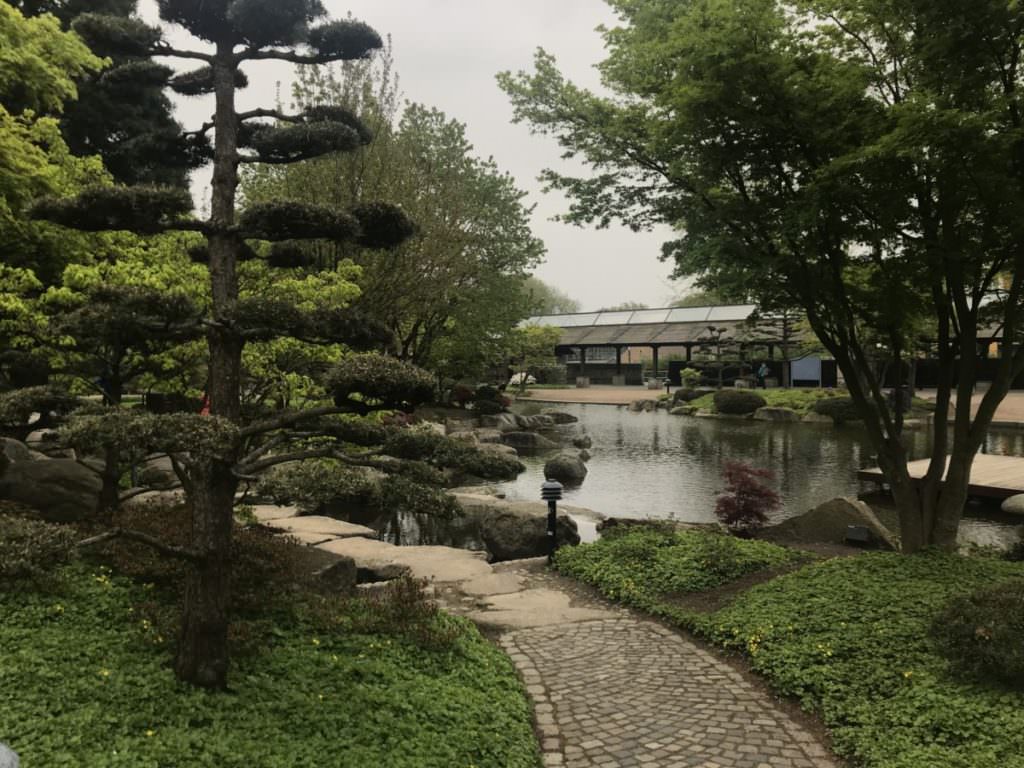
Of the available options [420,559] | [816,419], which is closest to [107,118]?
[420,559]

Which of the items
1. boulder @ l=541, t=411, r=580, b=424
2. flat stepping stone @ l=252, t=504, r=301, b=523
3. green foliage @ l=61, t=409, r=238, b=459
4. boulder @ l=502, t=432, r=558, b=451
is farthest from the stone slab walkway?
boulder @ l=541, t=411, r=580, b=424

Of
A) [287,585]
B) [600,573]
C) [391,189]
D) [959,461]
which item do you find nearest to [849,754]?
[600,573]

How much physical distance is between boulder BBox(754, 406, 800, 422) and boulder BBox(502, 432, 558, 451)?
38.0 ft

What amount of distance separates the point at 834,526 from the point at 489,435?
48.9 feet

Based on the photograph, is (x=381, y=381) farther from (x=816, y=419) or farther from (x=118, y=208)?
(x=816, y=419)

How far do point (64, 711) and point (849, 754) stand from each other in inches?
192

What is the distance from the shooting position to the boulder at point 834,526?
10.7m

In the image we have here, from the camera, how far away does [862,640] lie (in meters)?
5.76

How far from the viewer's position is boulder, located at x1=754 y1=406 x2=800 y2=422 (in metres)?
30.1

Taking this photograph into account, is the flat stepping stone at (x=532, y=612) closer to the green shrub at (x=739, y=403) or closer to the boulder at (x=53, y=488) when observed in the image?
the boulder at (x=53, y=488)

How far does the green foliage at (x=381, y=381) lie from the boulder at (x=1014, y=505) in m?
13.7

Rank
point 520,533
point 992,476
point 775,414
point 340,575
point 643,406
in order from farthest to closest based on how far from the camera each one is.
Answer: point 643,406 < point 775,414 < point 992,476 < point 520,533 < point 340,575

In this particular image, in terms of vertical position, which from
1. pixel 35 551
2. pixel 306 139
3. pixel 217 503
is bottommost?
pixel 35 551

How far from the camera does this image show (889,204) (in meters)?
7.46
